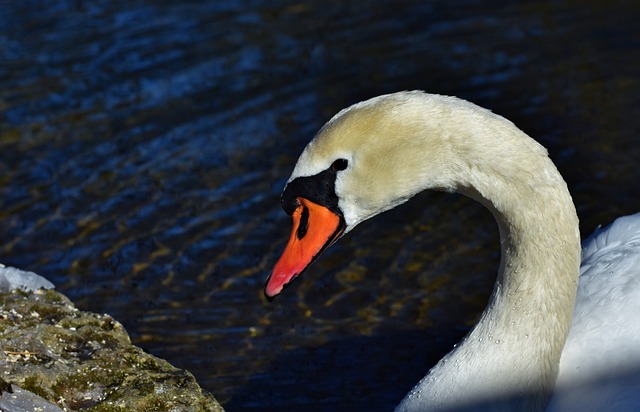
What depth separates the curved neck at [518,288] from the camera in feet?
12.6

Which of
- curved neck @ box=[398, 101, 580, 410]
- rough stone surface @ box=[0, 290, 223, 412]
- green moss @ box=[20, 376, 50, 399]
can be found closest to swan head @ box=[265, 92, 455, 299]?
curved neck @ box=[398, 101, 580, 410]

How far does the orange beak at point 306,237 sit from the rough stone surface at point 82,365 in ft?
1.78

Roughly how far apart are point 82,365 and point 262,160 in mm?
3427

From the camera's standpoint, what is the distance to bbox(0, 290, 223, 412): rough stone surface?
3.91 meters

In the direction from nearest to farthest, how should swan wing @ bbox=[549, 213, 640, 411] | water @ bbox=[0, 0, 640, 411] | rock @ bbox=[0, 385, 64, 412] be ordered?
rock @ bbox=[0, 385, 64, 412] < swan wing @ bbox=[549, 213, 640, 411] < water @ bbox=[0, 0, 640, 411]

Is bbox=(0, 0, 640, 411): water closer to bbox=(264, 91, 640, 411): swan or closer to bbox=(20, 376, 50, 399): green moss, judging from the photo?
bbox=(264, 91, 640, 411): swan

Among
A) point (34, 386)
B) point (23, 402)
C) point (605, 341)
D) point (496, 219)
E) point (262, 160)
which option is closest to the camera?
point (23, 402)

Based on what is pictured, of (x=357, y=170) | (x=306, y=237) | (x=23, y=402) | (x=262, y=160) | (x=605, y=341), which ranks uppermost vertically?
(x=357, y=170)

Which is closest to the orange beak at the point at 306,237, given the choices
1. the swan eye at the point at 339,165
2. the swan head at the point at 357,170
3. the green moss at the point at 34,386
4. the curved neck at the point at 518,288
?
the swan head at the point at 357,170

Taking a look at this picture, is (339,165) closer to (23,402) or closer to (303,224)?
(303,224)

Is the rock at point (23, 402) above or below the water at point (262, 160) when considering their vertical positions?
above

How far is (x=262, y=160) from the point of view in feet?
24.1

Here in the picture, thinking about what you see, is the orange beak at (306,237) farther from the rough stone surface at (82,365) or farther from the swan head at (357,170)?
the rough stone surface at (82,365)

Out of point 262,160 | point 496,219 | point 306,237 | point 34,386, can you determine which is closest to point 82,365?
point 34,386
